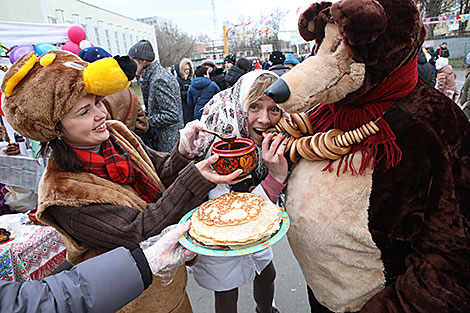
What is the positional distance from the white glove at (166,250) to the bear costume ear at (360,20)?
986 mm

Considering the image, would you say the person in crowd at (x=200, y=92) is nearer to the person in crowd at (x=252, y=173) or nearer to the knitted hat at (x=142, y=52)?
the knitted hat at (x=142, y=52)

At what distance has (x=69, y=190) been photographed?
1.33m

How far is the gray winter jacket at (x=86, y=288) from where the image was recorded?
88cm

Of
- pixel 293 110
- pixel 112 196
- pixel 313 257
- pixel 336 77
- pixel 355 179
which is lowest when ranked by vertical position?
pixel 313 257

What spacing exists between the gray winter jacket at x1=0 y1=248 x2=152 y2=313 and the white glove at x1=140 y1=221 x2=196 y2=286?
0.13 m

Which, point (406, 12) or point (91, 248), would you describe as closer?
point (406, 12)

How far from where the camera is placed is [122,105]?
335 centimetres

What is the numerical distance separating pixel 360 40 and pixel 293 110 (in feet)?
1.05

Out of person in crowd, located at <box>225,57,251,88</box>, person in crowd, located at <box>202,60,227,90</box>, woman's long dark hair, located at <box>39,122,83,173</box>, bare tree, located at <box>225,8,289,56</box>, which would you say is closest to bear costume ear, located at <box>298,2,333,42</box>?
woman's long dark hair, located at <box>39,122,83,173</box>

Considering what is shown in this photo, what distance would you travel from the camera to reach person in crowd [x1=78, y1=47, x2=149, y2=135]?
10.4 ft

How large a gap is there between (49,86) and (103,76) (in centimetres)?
22

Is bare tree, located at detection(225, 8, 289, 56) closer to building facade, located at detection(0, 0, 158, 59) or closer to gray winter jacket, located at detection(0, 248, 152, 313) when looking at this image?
building facade, located at detection(0, 0, 158, 59)

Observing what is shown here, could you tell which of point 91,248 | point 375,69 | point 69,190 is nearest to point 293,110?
point 375,69

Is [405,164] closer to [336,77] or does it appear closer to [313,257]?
[336,77]
